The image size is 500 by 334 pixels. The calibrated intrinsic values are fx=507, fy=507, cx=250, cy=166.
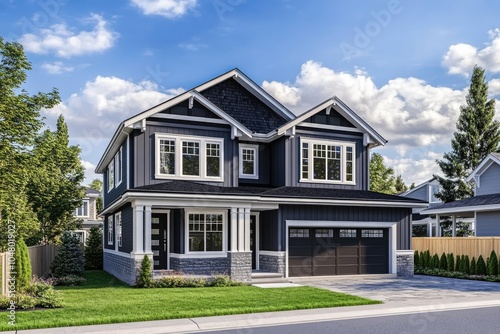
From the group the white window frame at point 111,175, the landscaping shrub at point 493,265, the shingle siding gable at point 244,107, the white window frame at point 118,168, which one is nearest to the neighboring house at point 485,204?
the landscaping shrub at point 493,265

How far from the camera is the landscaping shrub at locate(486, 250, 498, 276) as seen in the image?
71.8ft

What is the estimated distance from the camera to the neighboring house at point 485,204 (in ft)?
87.4

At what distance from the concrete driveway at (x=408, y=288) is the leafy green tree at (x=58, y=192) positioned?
2049 centimetres

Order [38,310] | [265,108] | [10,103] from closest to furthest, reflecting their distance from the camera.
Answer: [38,310], [10,103], [265,108]

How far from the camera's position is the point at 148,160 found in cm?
1973

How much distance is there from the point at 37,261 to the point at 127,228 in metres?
3.98

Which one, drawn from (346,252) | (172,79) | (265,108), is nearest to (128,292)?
(172,79)

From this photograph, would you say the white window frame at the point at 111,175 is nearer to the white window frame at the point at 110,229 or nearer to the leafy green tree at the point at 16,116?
the white window frame at the point at 110,229

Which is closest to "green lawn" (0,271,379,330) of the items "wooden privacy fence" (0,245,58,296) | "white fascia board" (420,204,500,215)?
"wooden privacy fence" (0,245,58,296)

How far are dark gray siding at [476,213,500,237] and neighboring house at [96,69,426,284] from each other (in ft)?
24.2

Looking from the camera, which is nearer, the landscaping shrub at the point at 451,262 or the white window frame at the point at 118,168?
the white window frame at the point at 118,168

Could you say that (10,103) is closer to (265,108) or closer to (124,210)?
(124,210)

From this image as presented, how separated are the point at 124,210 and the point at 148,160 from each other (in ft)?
10.4

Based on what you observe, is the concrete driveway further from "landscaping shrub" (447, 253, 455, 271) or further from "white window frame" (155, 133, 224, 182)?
"white window frame" (155, 133, 224, 182)
